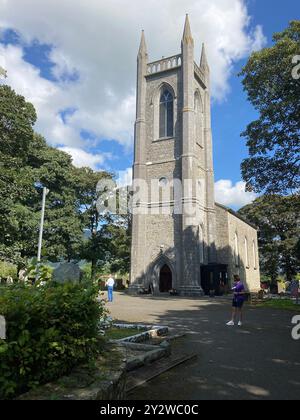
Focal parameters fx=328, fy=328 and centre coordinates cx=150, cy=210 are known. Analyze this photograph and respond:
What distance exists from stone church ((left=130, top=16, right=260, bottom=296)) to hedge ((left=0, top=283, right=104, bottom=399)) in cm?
2438

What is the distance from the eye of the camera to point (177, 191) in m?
31.1

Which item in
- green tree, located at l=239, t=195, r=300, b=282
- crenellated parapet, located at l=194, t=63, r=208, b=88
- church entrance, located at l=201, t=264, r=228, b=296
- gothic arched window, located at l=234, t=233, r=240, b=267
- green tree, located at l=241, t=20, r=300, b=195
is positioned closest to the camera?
green tree, located at l=241, t=20, r=300, b=195

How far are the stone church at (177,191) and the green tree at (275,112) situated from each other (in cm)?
1210

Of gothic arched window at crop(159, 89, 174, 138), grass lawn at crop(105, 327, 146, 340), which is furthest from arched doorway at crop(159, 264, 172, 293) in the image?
grass lawn at crop(105, 327, 146, 340)

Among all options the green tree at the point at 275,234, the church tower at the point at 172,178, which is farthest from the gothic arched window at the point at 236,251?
the green tree at the point at 275,234

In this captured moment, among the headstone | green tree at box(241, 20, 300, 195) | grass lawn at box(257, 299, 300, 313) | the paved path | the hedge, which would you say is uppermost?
green tree at box(241, 20, 300, 195)

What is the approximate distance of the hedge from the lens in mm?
3049

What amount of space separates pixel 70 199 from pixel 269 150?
65.6ft

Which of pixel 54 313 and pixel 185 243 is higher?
pixel 185 243

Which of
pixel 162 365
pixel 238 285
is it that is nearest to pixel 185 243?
pixel 238 285

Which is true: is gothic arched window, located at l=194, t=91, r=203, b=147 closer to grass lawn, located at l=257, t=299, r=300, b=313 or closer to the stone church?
the stone church
